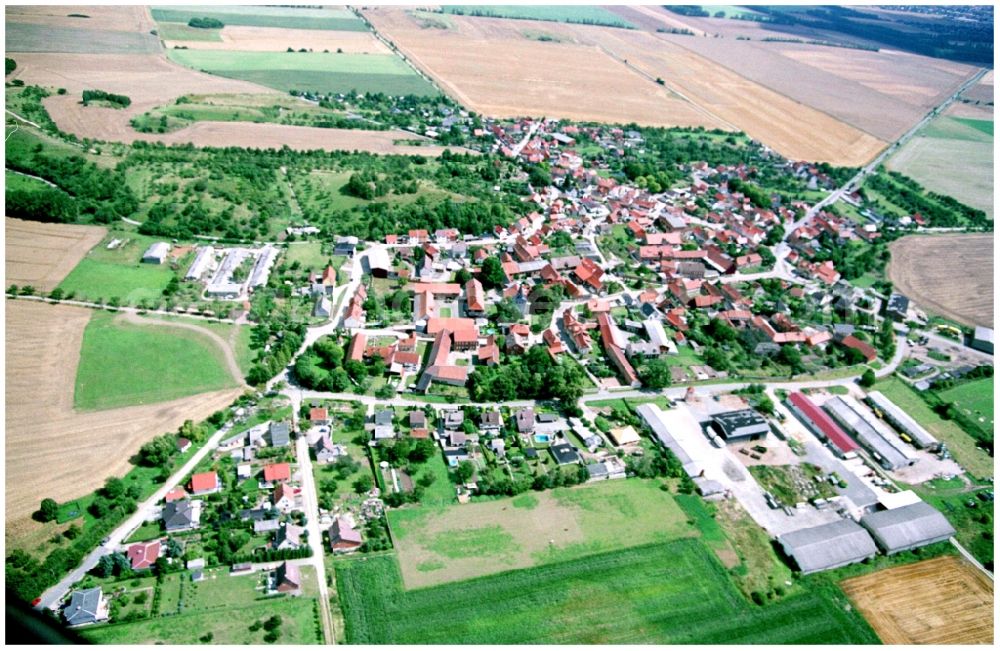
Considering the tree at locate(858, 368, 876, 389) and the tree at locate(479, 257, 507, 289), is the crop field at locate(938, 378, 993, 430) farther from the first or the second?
the tree at locate(479, 257, 507, 289)

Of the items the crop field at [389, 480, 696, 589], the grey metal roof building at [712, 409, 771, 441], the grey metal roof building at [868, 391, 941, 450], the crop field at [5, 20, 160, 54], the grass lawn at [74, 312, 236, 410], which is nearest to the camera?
the crop field at [389, 480, 696, 589]

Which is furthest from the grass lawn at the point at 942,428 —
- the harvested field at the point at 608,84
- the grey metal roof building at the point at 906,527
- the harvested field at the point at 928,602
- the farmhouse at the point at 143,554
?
the harvested field at the point at 608,84

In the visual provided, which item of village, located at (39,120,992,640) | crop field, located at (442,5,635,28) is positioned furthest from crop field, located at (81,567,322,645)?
crop field, located at (442,5,635,28)

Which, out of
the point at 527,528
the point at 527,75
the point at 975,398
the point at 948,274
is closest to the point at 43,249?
the point at 527,528

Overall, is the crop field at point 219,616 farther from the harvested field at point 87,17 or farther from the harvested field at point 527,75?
the harvested field at point 87,17

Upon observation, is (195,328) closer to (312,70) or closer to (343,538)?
(343,538)
